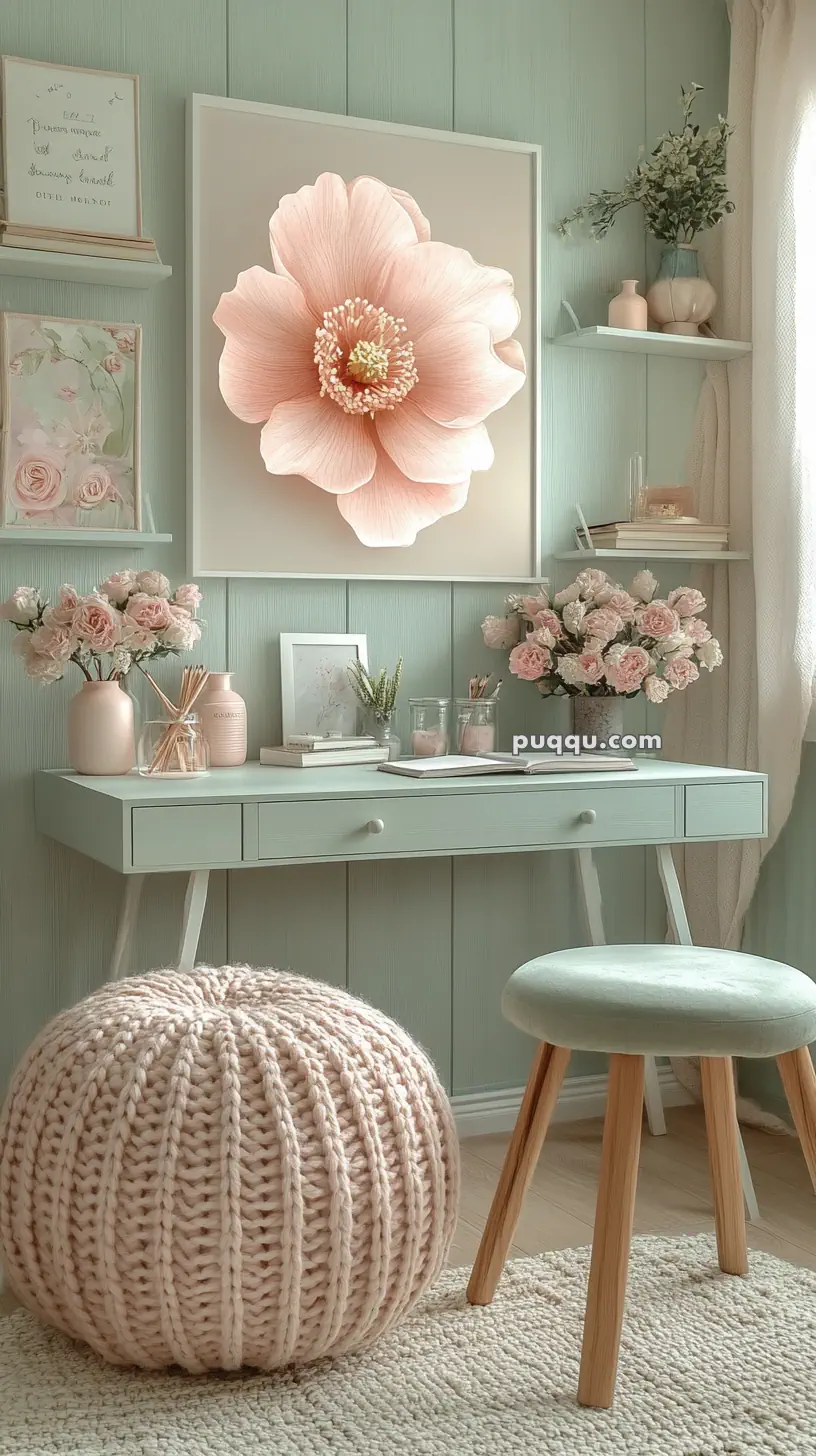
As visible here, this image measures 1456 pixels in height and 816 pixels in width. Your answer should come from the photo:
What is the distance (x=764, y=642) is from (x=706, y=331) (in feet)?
2.36

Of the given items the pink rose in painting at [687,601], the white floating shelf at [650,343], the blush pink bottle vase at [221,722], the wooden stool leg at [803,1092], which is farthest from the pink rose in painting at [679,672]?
the wooden stool leg at [803,1092]

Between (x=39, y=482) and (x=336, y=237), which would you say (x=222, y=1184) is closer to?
(x=39, y=482)

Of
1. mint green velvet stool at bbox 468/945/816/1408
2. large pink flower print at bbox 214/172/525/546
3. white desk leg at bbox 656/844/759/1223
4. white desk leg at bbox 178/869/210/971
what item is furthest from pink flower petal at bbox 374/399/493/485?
mint green velvet stool at bbox 468/945/816/1408

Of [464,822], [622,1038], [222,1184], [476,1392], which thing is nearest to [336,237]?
[464,822]

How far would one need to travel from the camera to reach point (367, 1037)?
1891 mm

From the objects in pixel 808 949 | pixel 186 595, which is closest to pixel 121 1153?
pixel 186 595

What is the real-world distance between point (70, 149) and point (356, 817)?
4.14 ft

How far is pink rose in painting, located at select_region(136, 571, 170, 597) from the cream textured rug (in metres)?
1.15

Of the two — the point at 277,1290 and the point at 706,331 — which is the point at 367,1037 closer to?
the point at 277,1290

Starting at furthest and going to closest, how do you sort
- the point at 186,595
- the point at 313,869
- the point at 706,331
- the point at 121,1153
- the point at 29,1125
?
the point at 706,331
the point at 313,869
the point at 186,595
the point at 29,1125
the point at 121,1153

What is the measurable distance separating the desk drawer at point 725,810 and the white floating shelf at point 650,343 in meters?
0.97

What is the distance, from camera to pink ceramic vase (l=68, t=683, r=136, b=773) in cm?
243

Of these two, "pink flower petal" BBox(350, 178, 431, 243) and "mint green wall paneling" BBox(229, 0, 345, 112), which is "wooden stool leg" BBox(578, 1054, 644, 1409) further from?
"mint green wall paneling" BBox(229, 0, 345, 112)

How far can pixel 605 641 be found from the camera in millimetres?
2764
